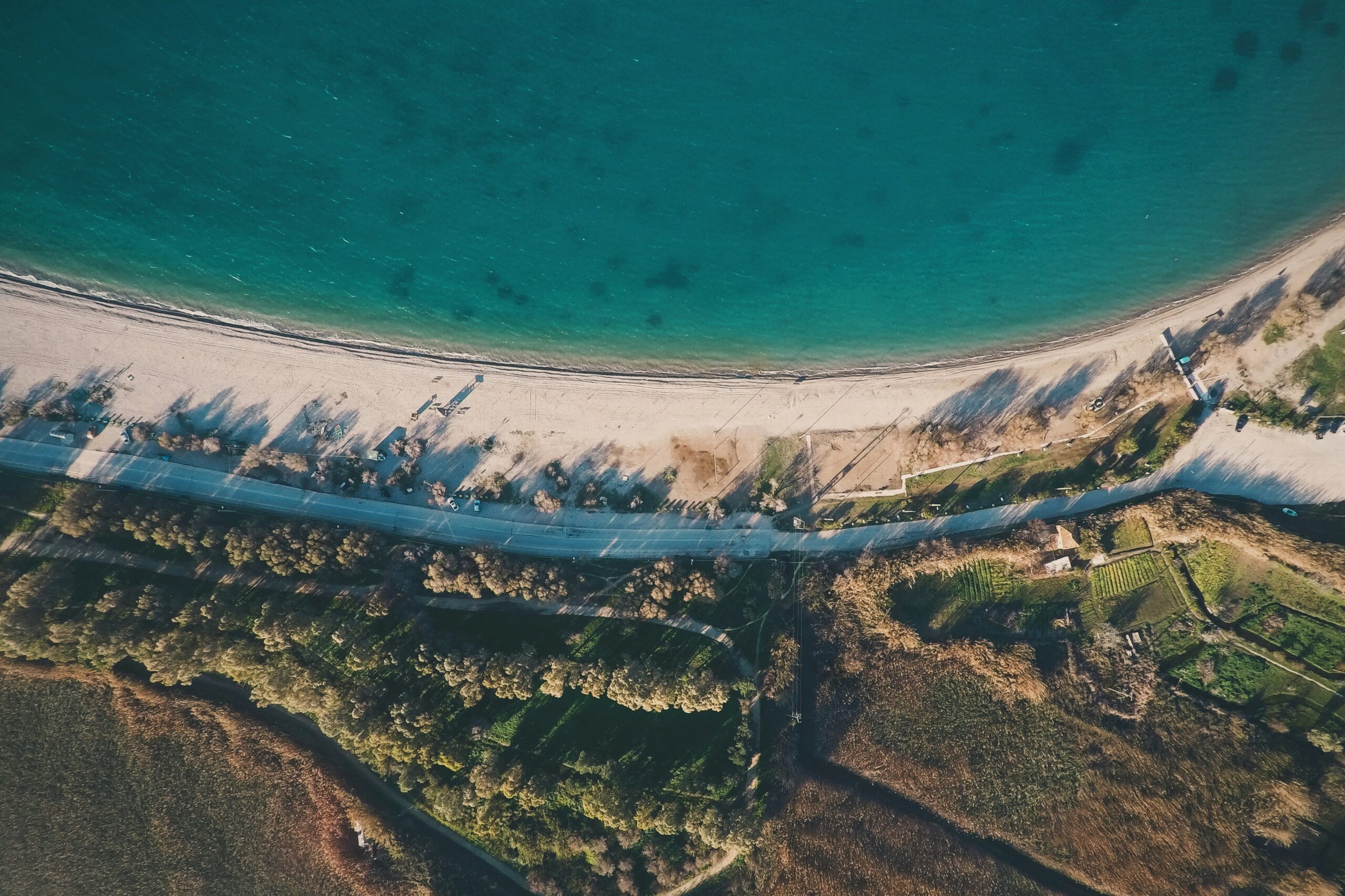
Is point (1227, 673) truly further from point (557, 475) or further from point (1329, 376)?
point (557, 475)

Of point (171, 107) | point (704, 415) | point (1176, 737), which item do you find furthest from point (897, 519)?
point (171, 107)

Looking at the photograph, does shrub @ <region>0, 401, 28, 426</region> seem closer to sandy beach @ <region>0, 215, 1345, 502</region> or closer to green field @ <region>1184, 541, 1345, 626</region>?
sandy beach @ <region>0, 215, 1345, 502</region>

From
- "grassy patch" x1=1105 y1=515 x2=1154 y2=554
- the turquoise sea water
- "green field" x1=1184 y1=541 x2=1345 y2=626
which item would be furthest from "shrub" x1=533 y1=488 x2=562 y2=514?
"green field" x1=1184 y1=541 x2=1345 y2=626

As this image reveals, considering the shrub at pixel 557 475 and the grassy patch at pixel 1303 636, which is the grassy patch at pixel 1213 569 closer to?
the grassy patch at pixel 1303 636

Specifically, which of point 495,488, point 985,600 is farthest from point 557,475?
point 985,600

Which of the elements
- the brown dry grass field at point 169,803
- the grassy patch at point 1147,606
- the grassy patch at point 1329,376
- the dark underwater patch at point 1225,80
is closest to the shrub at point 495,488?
the brown dry grass field at point 169,803
